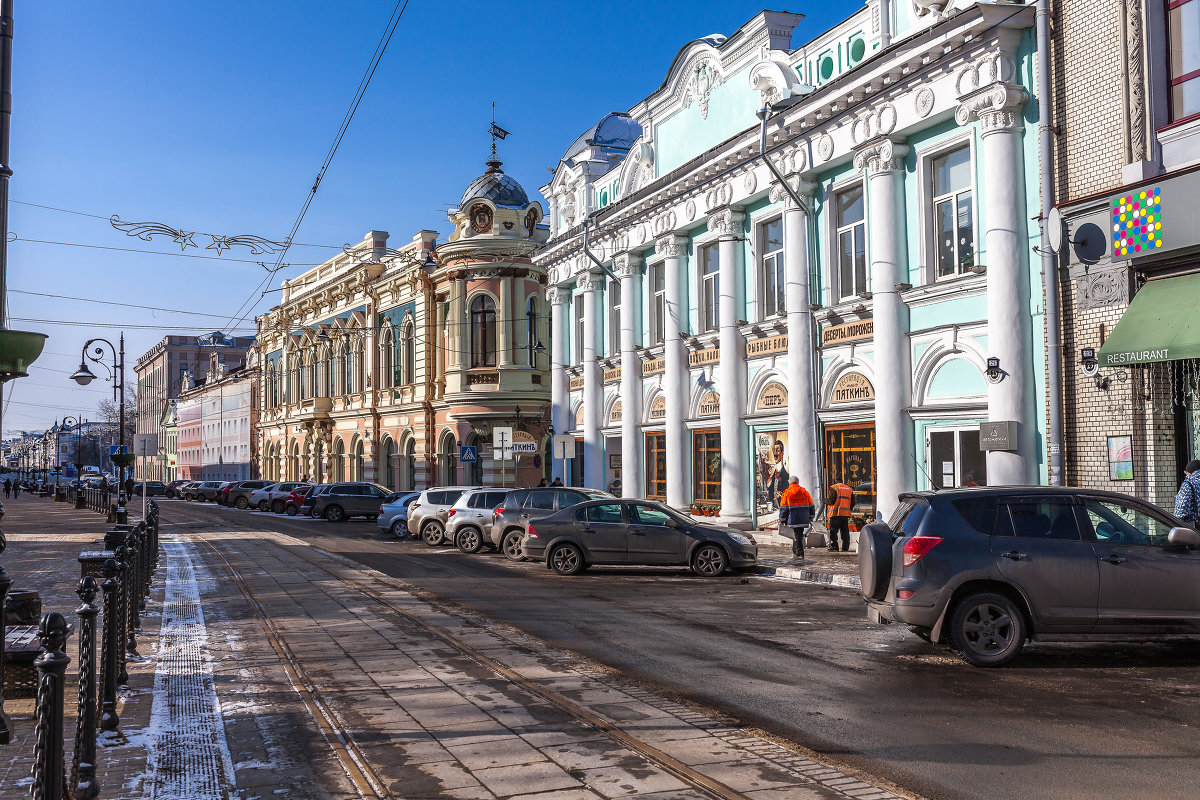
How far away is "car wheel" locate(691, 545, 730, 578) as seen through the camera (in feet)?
60.0

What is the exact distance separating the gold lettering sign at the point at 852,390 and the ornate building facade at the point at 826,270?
0.04 metres

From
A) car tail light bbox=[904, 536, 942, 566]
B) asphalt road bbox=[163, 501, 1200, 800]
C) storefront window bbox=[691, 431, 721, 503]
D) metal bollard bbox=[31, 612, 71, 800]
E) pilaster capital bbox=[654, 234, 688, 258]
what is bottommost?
asphalt road bbox=[163, 501, 1200, 800]

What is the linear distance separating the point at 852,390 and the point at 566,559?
7.49 meters

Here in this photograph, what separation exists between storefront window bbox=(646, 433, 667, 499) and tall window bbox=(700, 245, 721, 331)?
3797 mm

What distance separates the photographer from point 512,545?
22297 mm

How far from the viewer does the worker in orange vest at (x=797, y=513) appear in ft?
67.1

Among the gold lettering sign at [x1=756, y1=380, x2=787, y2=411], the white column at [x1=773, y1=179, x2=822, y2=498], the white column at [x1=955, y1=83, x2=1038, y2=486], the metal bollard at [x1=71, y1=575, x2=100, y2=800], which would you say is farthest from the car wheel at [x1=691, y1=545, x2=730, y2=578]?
the metal bollard at [x1=71, y1=575, x2=100, y2=800]

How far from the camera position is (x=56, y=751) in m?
4.55

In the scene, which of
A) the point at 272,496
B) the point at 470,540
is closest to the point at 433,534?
the point at 470,540

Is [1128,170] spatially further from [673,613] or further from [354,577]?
[354,577]

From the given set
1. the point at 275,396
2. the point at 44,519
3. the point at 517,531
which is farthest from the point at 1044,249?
the point at 275,396

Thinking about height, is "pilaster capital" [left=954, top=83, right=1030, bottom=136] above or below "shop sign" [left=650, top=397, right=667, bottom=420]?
above

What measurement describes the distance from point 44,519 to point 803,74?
32757mm

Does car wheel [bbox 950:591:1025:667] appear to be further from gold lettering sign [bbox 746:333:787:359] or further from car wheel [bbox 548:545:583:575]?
gold lettering sign [bbox 746:333:787:359]
